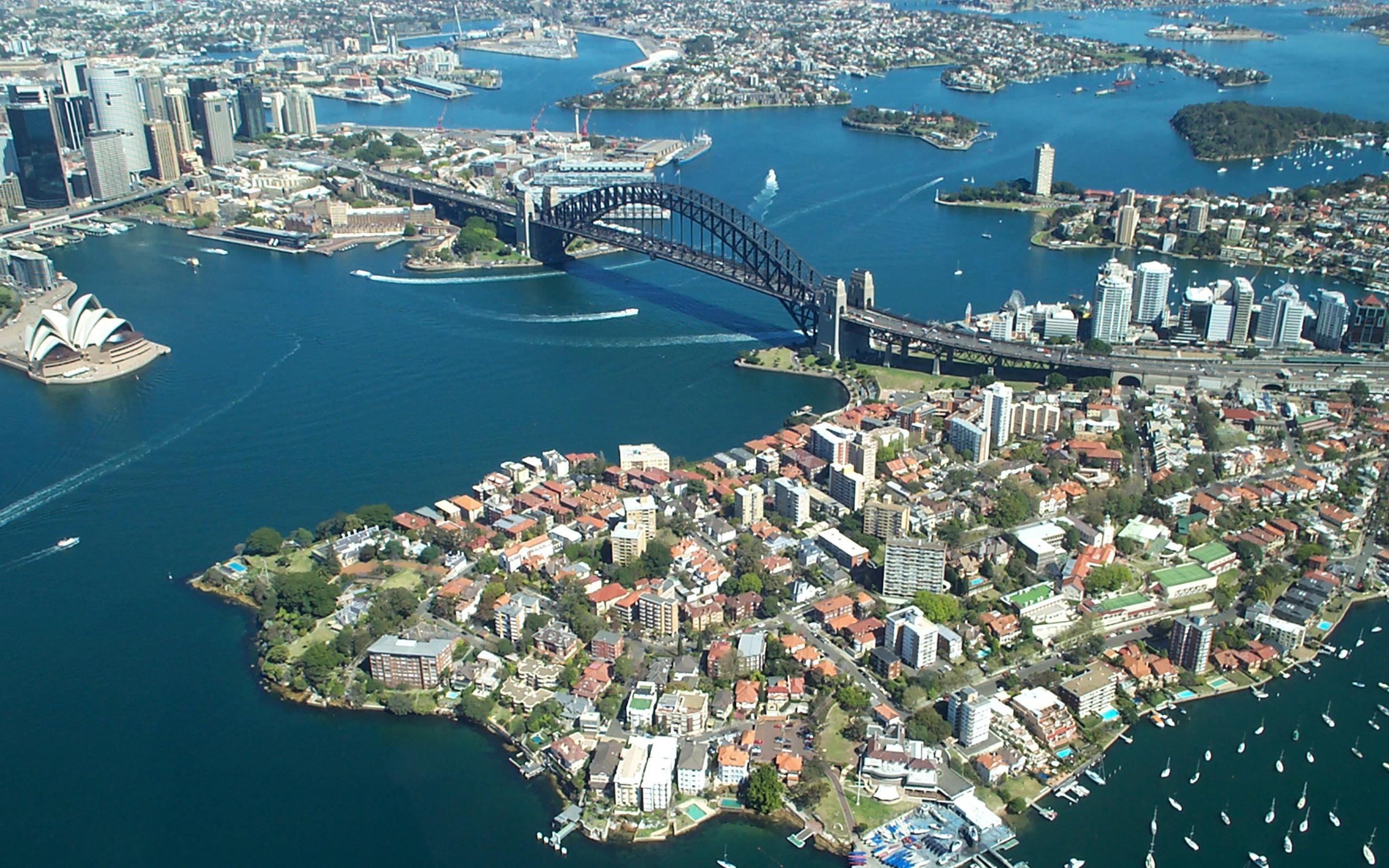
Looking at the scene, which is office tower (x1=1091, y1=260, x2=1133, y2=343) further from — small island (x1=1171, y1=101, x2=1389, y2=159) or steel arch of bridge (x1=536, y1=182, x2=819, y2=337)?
small island (x1=1171, y1=101, x2=1389, y2=159)

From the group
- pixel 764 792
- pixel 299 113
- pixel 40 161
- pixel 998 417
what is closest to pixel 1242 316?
pixel 998 417

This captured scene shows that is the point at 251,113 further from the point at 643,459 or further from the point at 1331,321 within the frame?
the point at 1331,321

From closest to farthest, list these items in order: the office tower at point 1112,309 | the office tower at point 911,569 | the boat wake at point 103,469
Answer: the office tower at point 911,569
the boat wake at point 103,469
the office tower at point 1112,309

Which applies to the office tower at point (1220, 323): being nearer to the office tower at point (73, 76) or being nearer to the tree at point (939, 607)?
the tree at point (939, 607)

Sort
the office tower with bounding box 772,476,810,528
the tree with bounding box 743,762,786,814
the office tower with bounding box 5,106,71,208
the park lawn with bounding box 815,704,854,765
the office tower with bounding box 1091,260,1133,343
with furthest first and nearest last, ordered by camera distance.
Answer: the office tower with bounding box 5,106,71,208
the office tower with bounding box 1091,260,1133,343
the office tower with bounding box 772,476,810,528
the park lawn with bounding box 815,704,854,765
the tree with bounding box 743,762,786,814

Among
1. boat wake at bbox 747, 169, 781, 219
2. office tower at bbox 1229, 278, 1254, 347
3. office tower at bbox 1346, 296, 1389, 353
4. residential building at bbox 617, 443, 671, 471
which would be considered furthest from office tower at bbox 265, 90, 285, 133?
office tower at bbox 1346, 296, 1389, 353

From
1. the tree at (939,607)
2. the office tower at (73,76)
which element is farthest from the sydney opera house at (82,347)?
the office tower at (73,76)

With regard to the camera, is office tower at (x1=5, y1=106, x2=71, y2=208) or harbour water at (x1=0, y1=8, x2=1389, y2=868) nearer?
harbour water at (x1=0, y1=8, x2=1389, y2=868)

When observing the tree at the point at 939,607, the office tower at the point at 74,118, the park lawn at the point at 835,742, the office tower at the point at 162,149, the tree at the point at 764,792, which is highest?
the office tower at the point at 74,118
